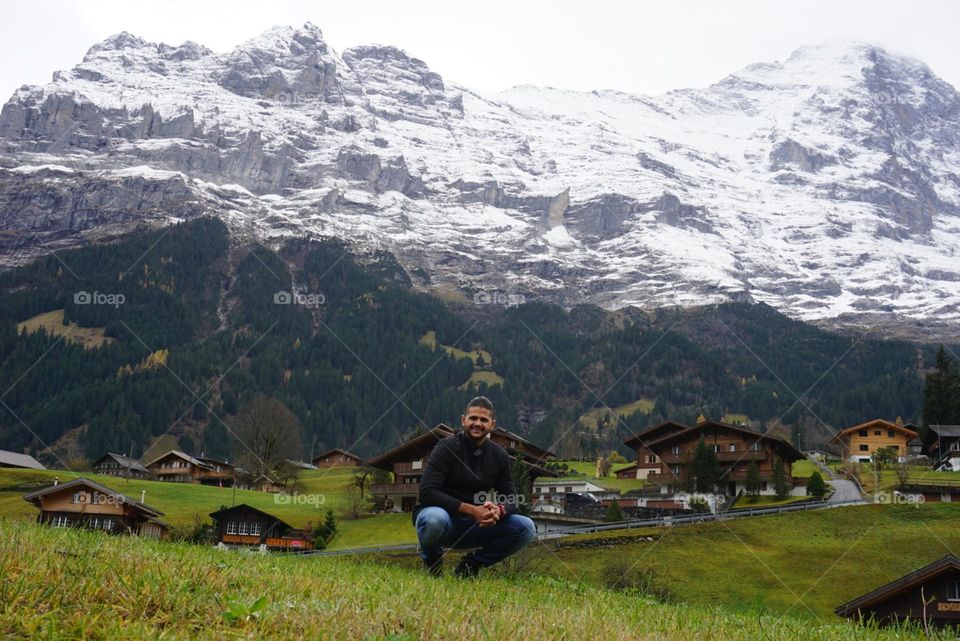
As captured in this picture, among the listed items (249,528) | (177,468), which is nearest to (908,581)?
(249,528)

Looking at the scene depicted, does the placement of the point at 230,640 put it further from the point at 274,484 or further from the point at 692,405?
the point at 692,405

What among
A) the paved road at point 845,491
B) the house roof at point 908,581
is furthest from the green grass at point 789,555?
the paved road at point 845,491

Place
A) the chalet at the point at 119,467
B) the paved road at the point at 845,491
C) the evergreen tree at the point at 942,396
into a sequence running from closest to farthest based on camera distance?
the paved road at the point at 845,491 → the evergreen tree at the point at 942,396 → the chalet at the point at 119,467

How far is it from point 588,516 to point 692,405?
429 feet

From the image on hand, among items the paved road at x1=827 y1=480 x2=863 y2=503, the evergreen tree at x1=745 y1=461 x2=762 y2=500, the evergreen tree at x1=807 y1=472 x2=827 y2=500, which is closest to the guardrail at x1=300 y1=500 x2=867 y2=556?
the evergreen tree at x1=807 y1=472 x2=827 y2=500

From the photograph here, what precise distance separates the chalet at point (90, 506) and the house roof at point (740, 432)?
5087 centimetres

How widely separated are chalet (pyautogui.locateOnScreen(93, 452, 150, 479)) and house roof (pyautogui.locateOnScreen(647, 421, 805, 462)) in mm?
66560

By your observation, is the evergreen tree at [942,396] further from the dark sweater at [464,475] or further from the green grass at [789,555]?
the dark sweater at [464,475]

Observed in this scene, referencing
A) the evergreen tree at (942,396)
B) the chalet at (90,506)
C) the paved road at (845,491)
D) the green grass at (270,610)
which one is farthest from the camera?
the evergreen tree at (942,396)

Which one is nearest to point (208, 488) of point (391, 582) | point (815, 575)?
point (815, 575)

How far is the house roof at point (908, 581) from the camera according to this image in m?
25.5

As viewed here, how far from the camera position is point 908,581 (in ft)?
83.9

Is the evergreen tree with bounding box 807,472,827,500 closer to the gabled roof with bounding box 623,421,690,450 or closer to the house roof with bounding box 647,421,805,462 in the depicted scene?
the house roof with bounding box 647,421,805,462

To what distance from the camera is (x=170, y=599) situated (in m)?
5.45
